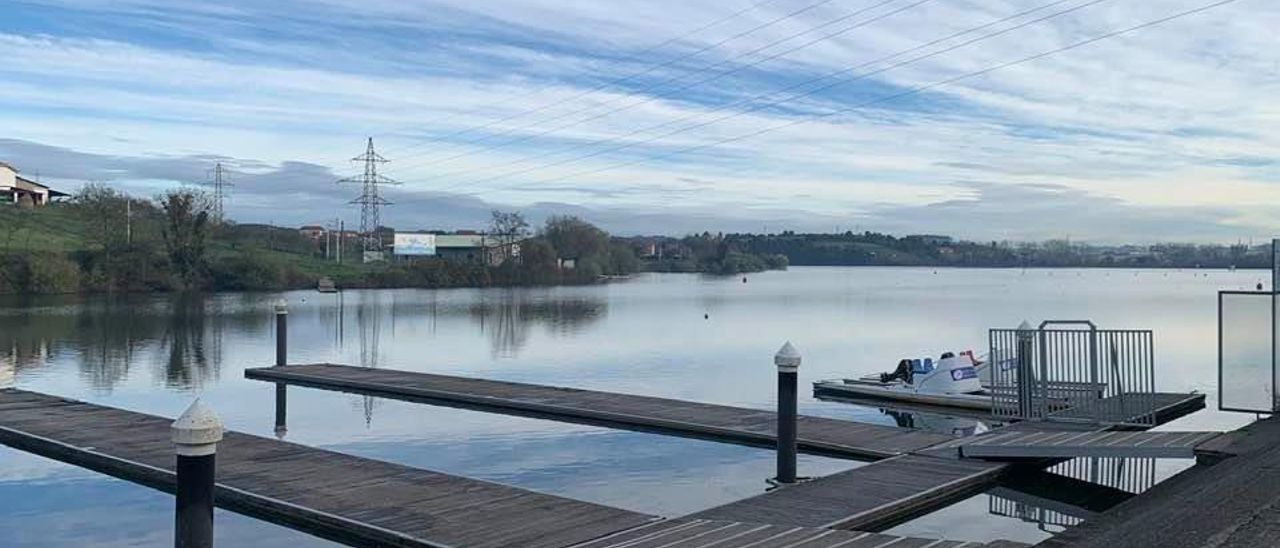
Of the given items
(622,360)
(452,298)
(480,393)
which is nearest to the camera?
(480,393)

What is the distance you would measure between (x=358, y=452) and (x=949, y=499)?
7556mm

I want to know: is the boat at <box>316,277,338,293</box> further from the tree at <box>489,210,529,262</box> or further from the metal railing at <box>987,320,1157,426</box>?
the metal railing at <box>987,320,1157,426</box>

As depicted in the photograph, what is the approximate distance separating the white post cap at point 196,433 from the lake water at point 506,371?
10.7 feet

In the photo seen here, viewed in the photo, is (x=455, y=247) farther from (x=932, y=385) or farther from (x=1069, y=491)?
(x=1069, y=491)

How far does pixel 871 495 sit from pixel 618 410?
698cm

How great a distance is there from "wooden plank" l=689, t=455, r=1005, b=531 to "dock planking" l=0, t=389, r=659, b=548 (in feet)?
3.16

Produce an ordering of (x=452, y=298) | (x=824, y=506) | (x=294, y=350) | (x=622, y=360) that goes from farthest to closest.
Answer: (x=452, y=298)
(x=294, y=350)
(x=622, y=360)
(x=824, y=506)

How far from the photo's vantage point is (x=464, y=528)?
8352 mm

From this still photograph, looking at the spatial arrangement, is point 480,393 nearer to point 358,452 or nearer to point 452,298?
point 358,452

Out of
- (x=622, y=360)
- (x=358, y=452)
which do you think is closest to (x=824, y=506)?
(x=358, y=452)

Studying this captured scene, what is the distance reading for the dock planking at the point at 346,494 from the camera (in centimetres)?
830

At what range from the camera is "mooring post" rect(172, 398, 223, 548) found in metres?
6.04

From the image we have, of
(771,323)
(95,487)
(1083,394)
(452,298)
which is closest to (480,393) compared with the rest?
(95,487)

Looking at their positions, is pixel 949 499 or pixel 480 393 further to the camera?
pixel 480 393
